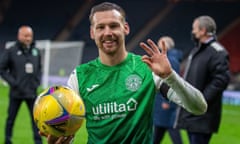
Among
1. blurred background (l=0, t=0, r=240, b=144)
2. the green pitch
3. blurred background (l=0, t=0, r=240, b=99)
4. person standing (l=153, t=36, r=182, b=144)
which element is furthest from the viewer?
blurred background (l=0, t=0, r=240, b=99)

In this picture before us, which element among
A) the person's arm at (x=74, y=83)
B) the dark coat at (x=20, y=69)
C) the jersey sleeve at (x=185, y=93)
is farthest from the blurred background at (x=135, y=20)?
the jersey sleeve at (x=185, y=93)

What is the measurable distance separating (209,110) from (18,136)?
5438 millimetres

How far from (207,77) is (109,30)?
110 inches

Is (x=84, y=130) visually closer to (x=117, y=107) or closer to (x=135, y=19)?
(x=117, y=107)

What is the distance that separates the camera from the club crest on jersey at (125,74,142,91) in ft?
11.7

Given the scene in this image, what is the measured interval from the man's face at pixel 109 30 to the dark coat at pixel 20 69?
5428 mm

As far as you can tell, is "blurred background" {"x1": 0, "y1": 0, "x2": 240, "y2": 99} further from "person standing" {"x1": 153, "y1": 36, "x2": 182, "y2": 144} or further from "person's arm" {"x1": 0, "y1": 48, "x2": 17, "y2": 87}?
"person standing" {"x1": 153, "y1": 36, "x2": 182, "y2": 144}

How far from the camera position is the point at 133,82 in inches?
141

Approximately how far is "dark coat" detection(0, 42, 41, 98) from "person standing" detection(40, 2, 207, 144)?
5.26 metres

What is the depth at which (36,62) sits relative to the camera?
8.91m

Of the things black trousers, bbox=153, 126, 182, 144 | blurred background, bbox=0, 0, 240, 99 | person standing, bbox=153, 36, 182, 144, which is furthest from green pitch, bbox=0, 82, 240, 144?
blurred background, bbox=0, 0, 240, 99

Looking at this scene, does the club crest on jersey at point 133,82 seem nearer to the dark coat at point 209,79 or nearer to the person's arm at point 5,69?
the dark coat at point 209,79

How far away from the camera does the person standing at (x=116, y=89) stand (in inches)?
137

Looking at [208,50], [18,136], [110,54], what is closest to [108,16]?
[110,54]
